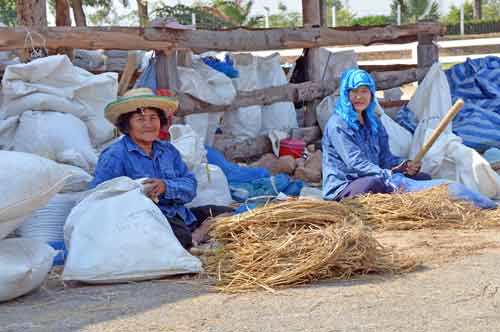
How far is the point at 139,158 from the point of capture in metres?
4.85

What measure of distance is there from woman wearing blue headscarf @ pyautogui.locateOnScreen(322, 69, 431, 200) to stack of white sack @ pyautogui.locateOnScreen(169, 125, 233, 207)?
866 mm

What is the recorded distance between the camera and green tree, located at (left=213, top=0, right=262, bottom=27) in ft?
107

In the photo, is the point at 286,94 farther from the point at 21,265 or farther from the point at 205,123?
the point at 21,265

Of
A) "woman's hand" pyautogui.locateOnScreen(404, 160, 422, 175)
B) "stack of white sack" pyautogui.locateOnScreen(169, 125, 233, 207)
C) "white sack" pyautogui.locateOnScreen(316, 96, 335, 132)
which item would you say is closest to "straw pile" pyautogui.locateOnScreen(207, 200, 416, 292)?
"woman's hand" pyautogui.locateOnScreen(404, 160, 422, 175)

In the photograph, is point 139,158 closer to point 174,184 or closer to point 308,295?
point 174,184

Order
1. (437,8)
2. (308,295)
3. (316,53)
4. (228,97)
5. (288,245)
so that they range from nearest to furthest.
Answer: (308,295) < (288,245) < (228,97) < (316,53) < (437,8)

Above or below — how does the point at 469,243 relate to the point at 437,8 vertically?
below

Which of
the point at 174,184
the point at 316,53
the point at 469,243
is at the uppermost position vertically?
the point at 316,53

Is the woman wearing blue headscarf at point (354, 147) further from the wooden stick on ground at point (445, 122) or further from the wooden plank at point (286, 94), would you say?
the wooden plank at point (286, 94)

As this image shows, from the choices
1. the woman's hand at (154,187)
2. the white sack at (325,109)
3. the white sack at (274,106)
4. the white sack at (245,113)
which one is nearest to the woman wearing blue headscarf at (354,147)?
the woman's hand at (154,187)

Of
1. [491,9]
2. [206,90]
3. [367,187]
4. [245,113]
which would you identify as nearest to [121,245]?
[367,187]

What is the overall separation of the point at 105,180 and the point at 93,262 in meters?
0.91

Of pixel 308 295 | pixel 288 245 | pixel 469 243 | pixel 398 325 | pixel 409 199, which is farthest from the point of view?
pixel 409 199

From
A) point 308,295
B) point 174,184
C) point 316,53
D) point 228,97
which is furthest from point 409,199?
point 316,53
